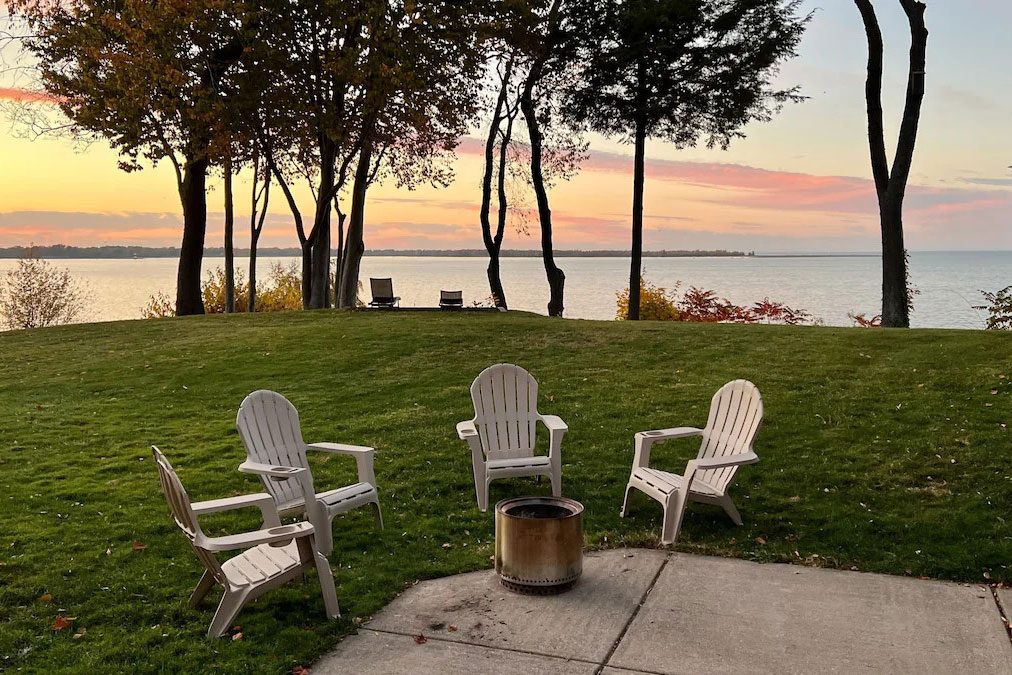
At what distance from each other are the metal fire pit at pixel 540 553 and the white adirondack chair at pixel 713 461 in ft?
3.38

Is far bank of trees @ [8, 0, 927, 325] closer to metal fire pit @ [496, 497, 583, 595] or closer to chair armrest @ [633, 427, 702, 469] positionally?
chair armrest @ [633, 427, 702, 469]

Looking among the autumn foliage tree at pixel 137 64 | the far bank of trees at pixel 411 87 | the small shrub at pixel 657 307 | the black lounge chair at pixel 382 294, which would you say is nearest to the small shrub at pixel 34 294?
the far bank of trees at pixel 411 87

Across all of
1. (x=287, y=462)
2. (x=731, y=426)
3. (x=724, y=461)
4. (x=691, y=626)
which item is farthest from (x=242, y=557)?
(x=731, y=426)

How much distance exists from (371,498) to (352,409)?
13.5 feet

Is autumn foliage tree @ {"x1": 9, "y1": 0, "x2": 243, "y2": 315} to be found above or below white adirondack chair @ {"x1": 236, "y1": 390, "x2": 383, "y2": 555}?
above

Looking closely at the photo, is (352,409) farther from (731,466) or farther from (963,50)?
(963,50)

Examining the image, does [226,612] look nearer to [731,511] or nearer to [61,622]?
[61,622]

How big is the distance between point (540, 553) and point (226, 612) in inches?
63.3

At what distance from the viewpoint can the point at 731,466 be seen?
577 centimetres

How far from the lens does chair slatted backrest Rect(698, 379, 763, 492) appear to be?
5.80 metres

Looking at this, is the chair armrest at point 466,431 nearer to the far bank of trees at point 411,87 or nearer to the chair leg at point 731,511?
the chair leg at point 731,511

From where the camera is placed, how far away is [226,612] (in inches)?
164

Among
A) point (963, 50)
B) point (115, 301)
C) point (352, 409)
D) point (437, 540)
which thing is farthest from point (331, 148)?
point (115, 301)

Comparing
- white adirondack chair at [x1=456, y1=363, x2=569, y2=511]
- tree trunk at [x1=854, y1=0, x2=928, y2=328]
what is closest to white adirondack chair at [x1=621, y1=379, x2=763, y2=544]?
white adirondack chair at [x1=456, y1=363, x2=569, y2=511]
